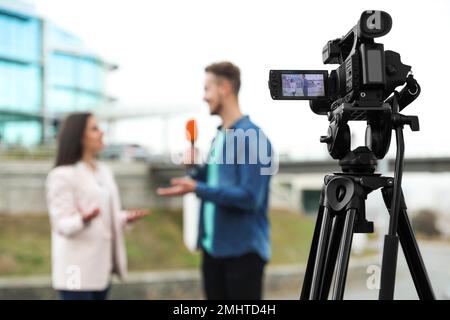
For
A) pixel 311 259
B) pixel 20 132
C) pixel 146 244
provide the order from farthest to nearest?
1. pixel 20 132
2. pixel 146 244
3. pixel 311 259

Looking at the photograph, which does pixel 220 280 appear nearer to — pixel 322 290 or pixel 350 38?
pixel 322 290

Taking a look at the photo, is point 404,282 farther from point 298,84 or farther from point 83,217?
point 83,217

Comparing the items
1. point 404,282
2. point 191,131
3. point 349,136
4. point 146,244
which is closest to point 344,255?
point 349,136

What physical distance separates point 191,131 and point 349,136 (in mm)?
799

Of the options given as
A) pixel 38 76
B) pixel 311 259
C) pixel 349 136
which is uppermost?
pixel 38 76

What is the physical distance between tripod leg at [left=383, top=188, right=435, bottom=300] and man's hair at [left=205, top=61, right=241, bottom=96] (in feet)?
2.86

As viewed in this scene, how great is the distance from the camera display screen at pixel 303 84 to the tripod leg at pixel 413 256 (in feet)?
0.70

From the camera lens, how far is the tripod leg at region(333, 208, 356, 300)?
3.12ft

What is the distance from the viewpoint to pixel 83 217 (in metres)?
1.72

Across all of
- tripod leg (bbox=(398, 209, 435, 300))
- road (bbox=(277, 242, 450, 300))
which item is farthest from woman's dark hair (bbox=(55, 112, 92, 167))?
tripod leg (bbox=(398, 209, 435, 300))

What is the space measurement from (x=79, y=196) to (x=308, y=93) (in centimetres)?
101

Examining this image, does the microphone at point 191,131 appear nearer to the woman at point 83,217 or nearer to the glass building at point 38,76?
the woman at point 83,217

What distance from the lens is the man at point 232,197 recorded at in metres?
1.69
